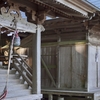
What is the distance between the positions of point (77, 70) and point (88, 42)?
1.23 meters

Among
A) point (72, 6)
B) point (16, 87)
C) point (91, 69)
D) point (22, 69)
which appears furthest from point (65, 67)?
point (72, 6)

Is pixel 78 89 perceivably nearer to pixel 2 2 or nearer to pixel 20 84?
pixel 20 84

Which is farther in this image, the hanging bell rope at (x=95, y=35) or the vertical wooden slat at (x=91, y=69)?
the hanging bell rope at (x=95, y=35)

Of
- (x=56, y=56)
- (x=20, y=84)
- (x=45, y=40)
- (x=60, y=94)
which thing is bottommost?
(x=60, y=94)

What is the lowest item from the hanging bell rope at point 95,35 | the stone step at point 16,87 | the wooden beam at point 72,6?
the stone step at point 16,87

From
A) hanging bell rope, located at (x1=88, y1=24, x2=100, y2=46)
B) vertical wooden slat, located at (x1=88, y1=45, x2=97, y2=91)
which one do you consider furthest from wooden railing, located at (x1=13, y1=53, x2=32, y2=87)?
hanging bell rope, located at (x1=88, y1=24, x2=100, y2=46)

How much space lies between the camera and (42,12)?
19.5 feet

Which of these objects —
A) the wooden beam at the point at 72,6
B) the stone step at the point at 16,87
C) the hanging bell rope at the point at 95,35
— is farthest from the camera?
the hanging bell rope at the point at 95,35

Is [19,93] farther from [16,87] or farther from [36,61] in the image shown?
[36,61]

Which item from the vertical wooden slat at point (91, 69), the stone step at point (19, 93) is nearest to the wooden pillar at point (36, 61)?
the stone step at point (19, 93)

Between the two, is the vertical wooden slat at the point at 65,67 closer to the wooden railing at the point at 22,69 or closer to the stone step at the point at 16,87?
the wooden railing at the point at 22,69

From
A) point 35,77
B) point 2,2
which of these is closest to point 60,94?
point 35,77

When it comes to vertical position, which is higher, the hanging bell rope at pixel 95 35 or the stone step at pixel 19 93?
the hanging bell rope at pixel 95 35

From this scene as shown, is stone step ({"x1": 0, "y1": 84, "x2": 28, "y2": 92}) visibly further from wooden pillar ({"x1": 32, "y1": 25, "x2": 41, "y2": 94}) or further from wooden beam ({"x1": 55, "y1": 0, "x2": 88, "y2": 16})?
wooden beam ({"x1": 55, "y1": 0, "x2": 88, "y2": 16})
